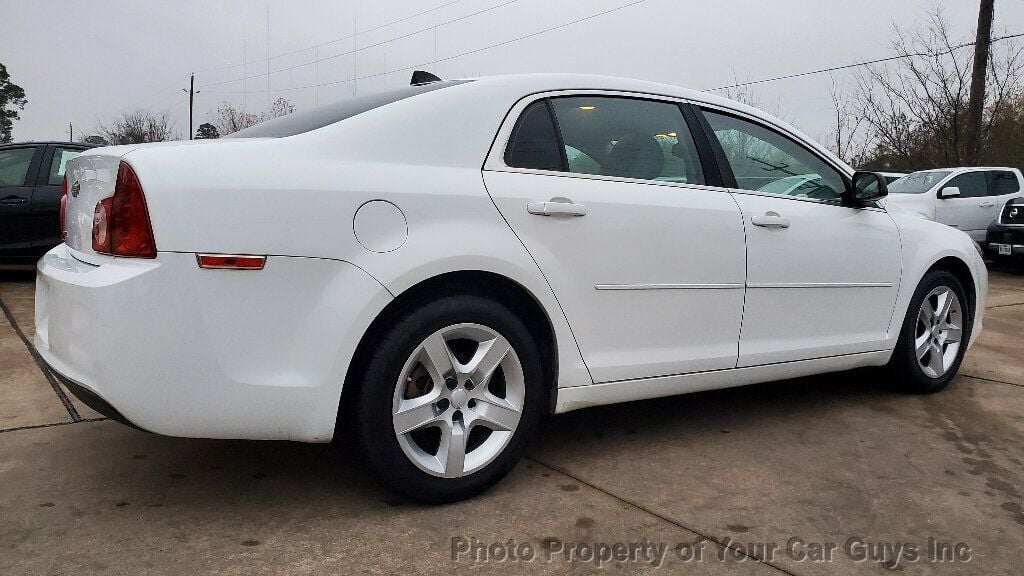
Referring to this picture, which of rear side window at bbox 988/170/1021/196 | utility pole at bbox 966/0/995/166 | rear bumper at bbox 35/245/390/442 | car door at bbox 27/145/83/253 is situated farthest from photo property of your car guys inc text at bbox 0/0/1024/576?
utility pole at bbox 966/0/995/166

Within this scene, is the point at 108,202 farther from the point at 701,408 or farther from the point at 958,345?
the point at 958,345

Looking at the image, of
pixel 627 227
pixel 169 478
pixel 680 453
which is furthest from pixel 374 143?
pixel 680 453

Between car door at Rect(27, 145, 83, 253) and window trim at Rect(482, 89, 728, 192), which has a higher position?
window trim at Rect(482, 89, 728, 192)

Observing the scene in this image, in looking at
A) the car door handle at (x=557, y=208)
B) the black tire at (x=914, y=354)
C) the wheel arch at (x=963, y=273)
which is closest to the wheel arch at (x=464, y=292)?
the car door handle at (x=557, y=208)

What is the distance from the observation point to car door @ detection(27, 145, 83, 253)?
26.1 feet

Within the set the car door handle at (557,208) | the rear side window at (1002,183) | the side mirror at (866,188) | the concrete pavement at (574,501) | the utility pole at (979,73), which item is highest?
the utility pole at (979,73)

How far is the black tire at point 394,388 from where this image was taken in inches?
93.5

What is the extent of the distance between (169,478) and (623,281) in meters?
1.75

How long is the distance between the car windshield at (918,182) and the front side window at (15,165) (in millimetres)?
11774

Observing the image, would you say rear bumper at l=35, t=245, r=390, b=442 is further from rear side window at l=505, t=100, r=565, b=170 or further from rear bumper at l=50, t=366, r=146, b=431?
rear side window at l=505, t=100, r=565, b=170

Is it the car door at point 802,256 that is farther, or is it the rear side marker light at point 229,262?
the car door at point 802,256

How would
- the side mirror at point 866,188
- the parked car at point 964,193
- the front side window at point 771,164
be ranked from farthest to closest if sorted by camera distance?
the parked car at point 964,193 < the side mirror at point 866,188 < the front side window at point 771,164

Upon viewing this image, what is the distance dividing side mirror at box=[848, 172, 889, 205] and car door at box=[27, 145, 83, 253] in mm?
7413

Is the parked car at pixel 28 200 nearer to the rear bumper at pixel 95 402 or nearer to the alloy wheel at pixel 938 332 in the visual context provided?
the rear bumper at pixel 95 402
